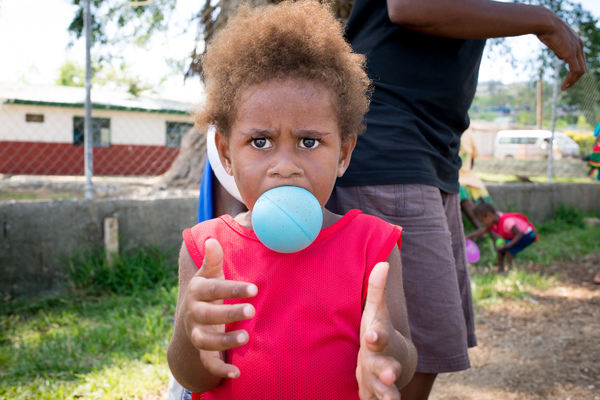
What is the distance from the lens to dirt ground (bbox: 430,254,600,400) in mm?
2844

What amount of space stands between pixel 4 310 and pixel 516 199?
7.17 m

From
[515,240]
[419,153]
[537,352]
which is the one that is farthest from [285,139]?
[515,240]

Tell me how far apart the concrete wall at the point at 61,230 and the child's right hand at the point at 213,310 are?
3.52m

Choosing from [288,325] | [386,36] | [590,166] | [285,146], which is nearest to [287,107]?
[285,146]

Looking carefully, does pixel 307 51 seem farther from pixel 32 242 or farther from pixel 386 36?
pixel 32 242

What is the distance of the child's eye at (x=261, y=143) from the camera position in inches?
50.9

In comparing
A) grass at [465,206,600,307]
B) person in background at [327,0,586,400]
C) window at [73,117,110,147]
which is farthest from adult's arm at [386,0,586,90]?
window at [73,117,110,147]

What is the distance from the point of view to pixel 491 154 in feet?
113

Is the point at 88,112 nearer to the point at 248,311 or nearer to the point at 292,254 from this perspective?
the point at 292,254

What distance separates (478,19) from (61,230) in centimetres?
373

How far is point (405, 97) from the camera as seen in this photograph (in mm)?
1752

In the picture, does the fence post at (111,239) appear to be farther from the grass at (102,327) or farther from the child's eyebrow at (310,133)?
the child's eyebrow at (310,133)

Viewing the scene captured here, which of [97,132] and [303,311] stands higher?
[303,311]

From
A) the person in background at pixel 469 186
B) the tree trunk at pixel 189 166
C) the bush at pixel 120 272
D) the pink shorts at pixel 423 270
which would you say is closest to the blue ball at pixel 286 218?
the pink shorts at pixel 423 270
